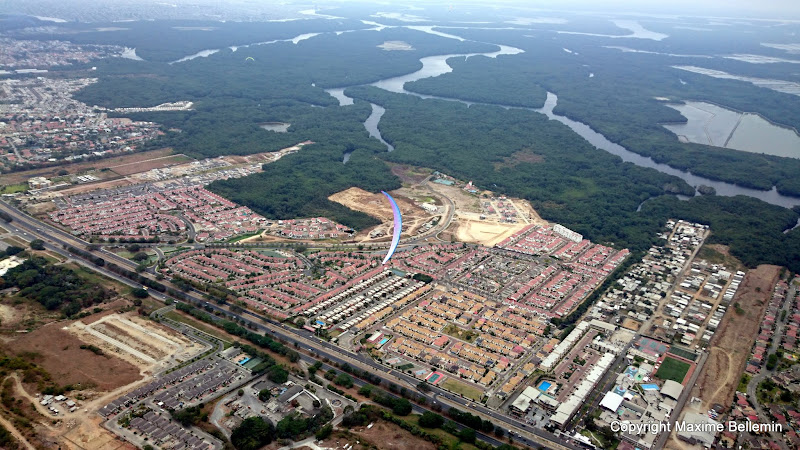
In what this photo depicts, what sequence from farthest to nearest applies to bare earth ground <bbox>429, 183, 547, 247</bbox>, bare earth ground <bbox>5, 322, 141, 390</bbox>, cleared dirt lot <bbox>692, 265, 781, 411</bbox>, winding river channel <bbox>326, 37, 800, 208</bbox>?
winding river channel <bbox>326, 37, 800, 208</bbox>, bare earth ground <bbox>429, 183, 547, 247</bbox>, cleared dirt lot <bbox>692, 265, 781, 411</bbox>, bare earth ground <bbox>5, 322, 141, 390</bbox>

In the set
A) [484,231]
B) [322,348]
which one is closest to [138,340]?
[322,348]

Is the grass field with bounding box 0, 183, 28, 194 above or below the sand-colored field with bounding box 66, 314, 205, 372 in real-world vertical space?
above

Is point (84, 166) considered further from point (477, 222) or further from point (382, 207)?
point (477, 222)

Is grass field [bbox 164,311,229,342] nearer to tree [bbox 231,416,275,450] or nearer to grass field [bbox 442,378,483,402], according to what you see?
tree [bbox 231,416,275,450]

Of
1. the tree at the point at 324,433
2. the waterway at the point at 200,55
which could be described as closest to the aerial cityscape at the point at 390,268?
the tree at the point at 324,433

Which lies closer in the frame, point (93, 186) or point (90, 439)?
point (90, 439)

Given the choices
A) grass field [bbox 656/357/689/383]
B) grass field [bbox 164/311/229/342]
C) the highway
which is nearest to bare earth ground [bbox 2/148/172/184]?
the highway
